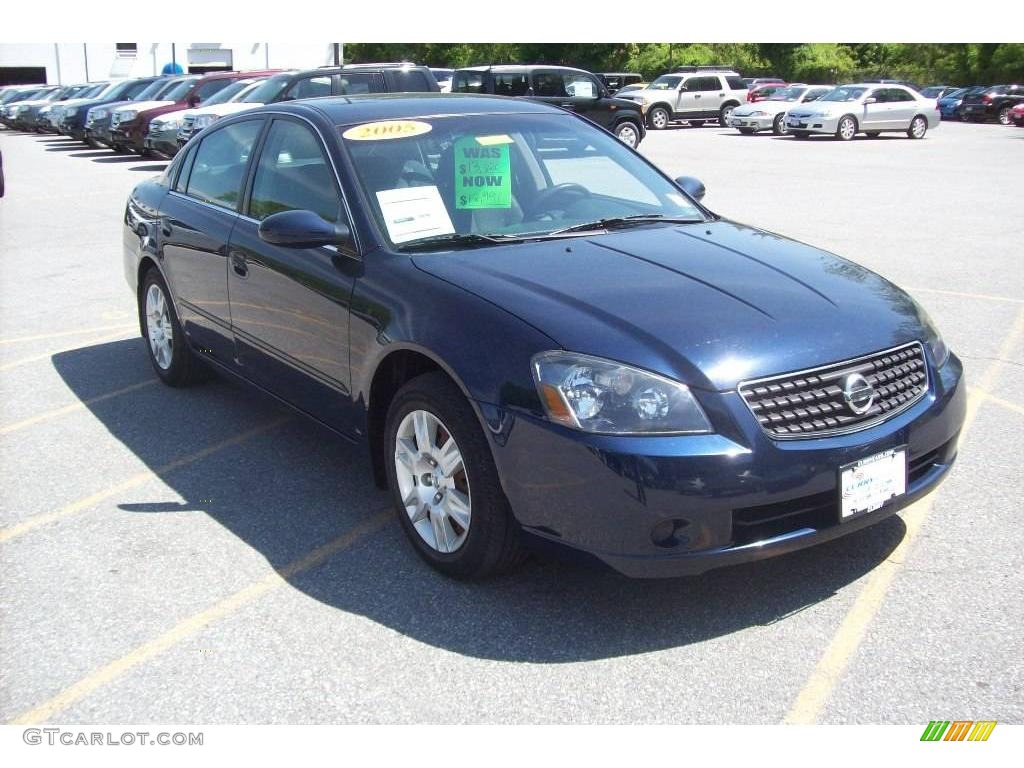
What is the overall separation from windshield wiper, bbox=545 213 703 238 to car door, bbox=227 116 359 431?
905mm

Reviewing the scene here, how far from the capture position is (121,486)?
4.69 m

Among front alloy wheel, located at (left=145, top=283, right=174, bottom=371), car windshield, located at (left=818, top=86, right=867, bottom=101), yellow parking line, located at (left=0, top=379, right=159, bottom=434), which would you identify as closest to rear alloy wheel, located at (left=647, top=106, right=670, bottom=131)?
car windshield, located at (left=818, top=86, right=867, bottom=101)

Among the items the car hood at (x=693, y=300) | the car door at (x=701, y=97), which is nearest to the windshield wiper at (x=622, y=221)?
the car hood at (x=693, y=300)

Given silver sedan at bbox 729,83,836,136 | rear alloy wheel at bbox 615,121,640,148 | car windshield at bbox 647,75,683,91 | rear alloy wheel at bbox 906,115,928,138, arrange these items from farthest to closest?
car windshield at bbox 647,75,683,91 → silver sedan at bbox 729,83,836,136 → rear alloy wheel at bbox 906,115,928,138 → rear alloy wheel at bbox 615,121,640,148

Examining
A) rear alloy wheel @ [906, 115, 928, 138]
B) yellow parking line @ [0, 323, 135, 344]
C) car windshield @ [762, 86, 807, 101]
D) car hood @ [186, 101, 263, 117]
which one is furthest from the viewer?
car windshield @ [762, 86, 807, 101]

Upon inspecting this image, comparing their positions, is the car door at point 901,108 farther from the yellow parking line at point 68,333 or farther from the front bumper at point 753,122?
the yellow parking line at point 68,333

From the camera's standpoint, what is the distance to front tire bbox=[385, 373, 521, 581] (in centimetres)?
343

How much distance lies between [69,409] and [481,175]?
289 cm

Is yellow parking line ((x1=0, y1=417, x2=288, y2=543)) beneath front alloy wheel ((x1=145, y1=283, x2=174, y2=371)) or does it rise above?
beneath

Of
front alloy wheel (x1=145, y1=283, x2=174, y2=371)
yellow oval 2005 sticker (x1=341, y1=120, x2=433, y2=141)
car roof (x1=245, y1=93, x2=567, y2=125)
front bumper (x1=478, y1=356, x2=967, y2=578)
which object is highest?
car roof (x1=245, y1=93, x2=567, y2=125)

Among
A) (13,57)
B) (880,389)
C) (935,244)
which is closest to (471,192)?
(880,389)

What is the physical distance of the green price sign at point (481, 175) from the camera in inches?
170

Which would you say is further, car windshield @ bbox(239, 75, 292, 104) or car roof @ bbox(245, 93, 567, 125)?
car windshield @ bbox(239, 75, 292, 104)

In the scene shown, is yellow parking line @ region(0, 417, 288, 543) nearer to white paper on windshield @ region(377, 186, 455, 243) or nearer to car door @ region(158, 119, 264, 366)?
car door @ region(158, 119, 264, 366)
